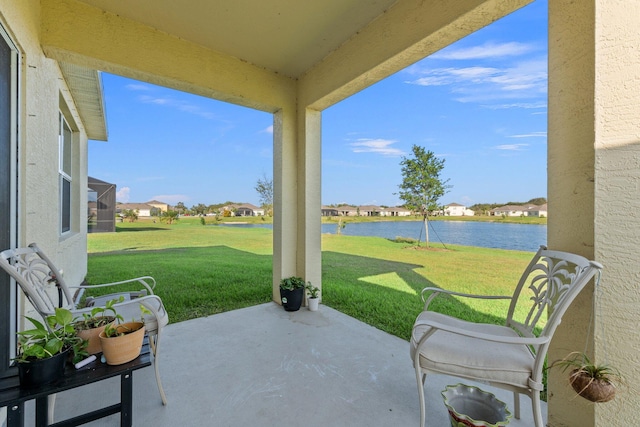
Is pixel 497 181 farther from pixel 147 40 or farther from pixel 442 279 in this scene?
pixel 147 40

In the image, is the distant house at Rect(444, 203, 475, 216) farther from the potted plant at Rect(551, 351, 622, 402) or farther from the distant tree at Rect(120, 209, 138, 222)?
the distant tree at Rect(120, 209, 138, 222)

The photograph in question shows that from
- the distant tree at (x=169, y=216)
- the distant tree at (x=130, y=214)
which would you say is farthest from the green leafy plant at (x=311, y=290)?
the distant tree at (x=169, y=216)

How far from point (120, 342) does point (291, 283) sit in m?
2.12

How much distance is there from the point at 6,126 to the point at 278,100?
2.40m

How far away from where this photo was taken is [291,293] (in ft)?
10.3

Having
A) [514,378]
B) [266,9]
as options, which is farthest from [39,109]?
[514,378]

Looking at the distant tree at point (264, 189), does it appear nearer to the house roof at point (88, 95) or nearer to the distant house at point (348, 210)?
the distant house at point (348, 210)

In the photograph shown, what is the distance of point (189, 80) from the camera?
2.58 metres

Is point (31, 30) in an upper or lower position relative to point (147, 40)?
lower

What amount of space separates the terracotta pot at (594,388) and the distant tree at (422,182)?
726cm

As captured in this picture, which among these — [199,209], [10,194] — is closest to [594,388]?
[10,194]

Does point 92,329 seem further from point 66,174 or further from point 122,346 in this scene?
point 66,174

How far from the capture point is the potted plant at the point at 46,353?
1.01m

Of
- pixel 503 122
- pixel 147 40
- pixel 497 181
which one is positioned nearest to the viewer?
pixel 147 40
